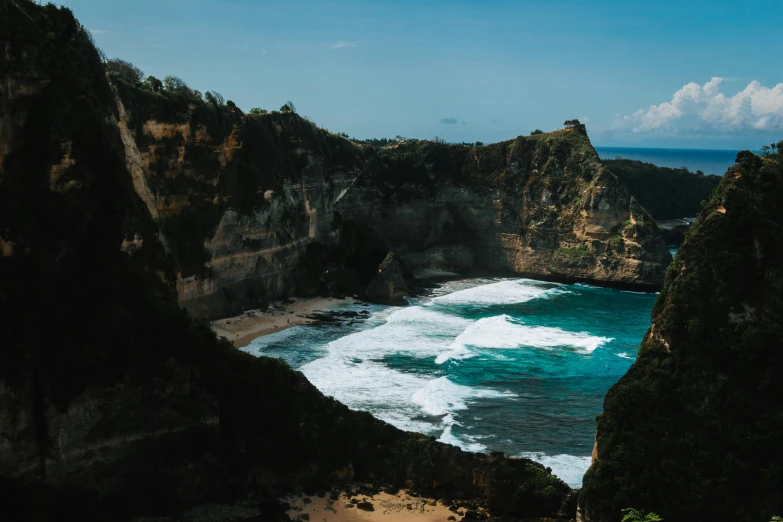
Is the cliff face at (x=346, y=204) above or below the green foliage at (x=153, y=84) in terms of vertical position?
below

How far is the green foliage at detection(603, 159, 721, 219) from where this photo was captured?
113m

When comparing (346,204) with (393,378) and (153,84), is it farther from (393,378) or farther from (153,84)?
(393,378)

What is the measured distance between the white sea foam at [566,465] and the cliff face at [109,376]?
4.44 metres

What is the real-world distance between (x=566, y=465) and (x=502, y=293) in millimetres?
36661

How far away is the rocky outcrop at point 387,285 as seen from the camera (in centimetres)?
6244

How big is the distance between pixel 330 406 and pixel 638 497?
1177cm

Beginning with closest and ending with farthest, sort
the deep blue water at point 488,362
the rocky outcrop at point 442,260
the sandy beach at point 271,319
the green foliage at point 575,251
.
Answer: the deep blue water at point 488,362 < the sandy beach at point 271,319 < the green foliage at point 575,251 < the rocky outcrop at point 442,260

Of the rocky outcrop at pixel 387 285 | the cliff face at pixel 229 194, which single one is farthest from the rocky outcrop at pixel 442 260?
the cliff face at pixel 229 194

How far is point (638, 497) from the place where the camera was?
20422mm

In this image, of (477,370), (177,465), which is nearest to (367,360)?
(477,370)

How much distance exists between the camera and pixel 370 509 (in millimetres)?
25188

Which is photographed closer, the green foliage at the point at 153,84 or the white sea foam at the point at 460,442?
the white sea foam at the point at 460,442

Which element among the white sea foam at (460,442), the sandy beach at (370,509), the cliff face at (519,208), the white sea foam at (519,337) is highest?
the cliff face at (519,208)

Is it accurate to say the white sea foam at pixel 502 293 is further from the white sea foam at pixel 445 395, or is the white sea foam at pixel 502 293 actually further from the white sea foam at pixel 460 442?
the white sea foam at pixel 460 442
